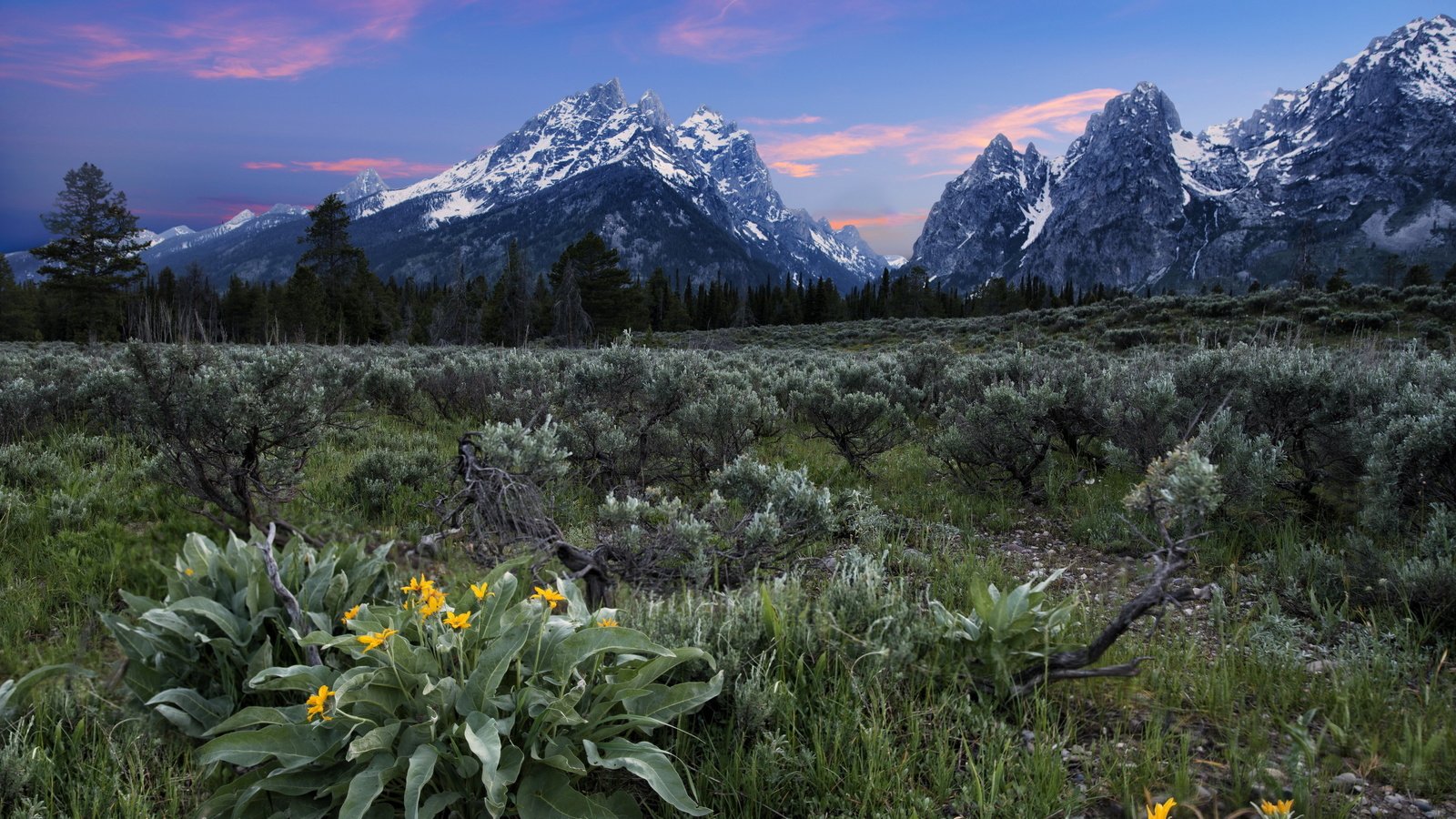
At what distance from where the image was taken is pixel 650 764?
217 centimetres

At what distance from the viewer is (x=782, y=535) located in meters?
4.39

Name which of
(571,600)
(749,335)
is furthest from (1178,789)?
(749,335)

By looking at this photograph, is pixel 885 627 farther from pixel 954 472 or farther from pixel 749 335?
pixel 749 335

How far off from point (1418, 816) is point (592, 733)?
8.85ft

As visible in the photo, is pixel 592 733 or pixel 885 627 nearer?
pixel 592 733

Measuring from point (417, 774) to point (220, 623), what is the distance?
1536mm

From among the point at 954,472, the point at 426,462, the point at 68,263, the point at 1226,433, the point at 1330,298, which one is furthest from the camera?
the point at 68,263

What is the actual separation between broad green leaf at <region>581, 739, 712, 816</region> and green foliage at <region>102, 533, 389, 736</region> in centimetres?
138

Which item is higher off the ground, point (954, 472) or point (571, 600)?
point (571, 600)

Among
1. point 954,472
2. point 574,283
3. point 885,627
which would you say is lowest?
point 954,472

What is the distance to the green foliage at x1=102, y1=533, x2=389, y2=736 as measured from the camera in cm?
271

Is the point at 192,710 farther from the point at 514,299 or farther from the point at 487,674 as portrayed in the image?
the point at 514,299

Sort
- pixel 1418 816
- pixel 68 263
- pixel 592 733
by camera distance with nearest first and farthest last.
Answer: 1. pixel 1418 816
2. pixel 592 733
3. pixel 68 263

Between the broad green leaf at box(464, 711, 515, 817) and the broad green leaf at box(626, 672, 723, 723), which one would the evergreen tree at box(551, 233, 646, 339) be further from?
the broad green leaf at box(464, 711, 515, 817)
